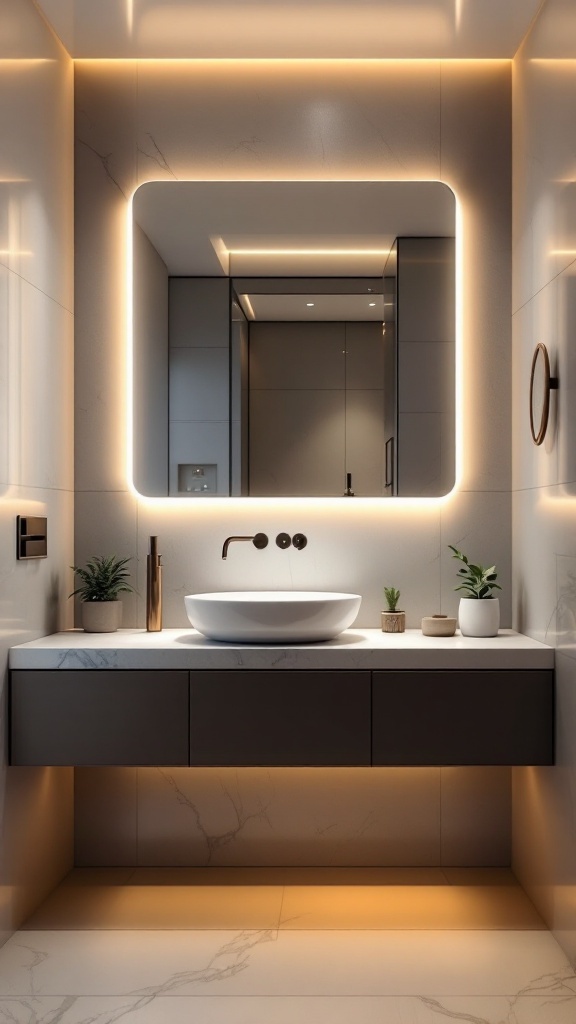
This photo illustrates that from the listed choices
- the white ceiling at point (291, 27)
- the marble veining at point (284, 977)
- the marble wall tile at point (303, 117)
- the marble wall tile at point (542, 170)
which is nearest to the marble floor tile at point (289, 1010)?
the marble veining at point (284, 977)

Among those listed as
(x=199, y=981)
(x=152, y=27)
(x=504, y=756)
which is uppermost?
(x=152, y=27)

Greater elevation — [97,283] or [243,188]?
[243,188]

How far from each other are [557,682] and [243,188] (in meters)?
1.79

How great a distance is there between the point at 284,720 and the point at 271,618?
27 cm

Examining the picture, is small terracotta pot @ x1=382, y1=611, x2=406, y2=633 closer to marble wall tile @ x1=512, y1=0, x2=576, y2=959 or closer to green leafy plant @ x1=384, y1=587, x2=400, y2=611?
green leafy plant @ x1=384, y1=587, x2=400, y2=611

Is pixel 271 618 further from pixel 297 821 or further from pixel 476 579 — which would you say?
pixel 297 821

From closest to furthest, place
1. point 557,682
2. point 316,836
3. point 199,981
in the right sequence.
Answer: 1. point 199,981
2. point 557,682
3. point 316,836

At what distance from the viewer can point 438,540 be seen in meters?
2.92

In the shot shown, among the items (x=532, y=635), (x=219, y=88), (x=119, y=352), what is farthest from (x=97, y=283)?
(x=532, y=635)

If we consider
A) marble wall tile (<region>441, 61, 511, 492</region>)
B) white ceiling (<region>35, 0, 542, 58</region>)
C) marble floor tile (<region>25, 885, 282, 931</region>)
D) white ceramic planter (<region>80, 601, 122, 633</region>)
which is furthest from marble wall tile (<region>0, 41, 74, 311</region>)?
marble floor tile (<region>25, 885, 282, 931</region>)

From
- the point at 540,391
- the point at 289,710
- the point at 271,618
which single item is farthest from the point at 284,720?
the point at 540,391

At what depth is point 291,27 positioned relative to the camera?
2693mm

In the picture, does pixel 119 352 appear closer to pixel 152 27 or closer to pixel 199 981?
pixel 152 27

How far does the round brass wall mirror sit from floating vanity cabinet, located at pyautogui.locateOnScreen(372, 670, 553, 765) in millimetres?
668
